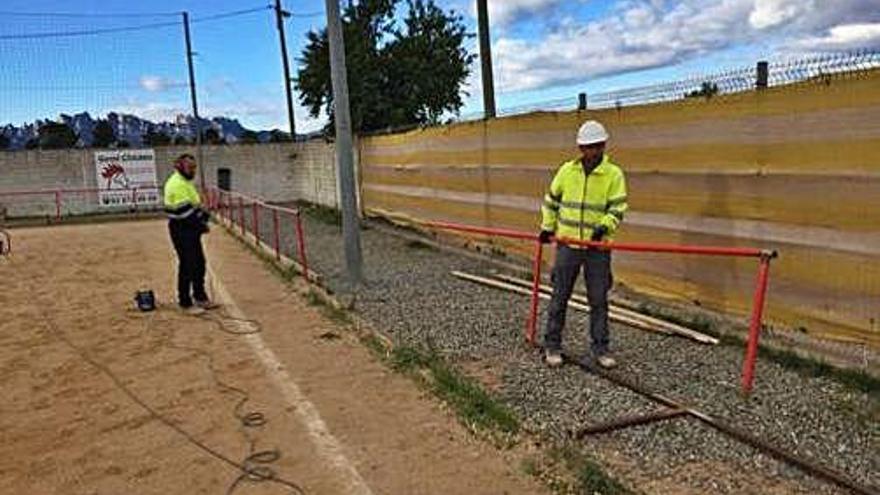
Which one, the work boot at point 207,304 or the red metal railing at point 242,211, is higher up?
the red metal railing at point 242,211

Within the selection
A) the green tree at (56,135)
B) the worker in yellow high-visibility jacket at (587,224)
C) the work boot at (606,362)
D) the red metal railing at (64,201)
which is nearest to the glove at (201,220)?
the worker in yellow high-visibility jacket at (587,224)

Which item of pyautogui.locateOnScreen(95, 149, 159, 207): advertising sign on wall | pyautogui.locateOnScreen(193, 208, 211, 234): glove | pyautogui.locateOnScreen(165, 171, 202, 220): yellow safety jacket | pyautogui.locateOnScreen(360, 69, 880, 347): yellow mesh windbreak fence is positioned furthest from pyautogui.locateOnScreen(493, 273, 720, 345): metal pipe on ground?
pyautogui.locateOnScreen(95, 149, 159, 207): advertising sign on wall

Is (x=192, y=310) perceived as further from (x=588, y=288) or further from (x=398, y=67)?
(x=398, y=67)

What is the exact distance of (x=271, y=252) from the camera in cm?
1498

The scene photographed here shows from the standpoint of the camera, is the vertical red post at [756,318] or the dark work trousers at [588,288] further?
Answer: the dark work trousers at [588,288]

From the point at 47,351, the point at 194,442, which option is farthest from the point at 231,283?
the point at 194,442

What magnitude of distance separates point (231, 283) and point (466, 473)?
8081mm

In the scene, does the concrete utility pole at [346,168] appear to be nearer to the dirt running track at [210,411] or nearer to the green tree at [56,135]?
the dirt running track at [210,411]

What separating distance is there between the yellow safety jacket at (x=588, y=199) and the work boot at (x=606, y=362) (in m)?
0.90

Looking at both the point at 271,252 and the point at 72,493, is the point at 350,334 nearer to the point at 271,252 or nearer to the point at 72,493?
the point at 72,493

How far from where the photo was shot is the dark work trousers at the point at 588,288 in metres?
6.41

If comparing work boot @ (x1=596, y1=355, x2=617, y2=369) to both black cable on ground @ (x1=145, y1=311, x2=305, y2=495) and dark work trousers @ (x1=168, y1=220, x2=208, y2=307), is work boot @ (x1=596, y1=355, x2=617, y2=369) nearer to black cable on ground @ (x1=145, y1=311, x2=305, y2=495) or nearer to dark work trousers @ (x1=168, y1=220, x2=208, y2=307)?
black cable on ground @ (x1=145, y1=311, x2=305, y2=495)

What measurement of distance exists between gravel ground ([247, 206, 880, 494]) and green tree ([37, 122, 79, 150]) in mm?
25309

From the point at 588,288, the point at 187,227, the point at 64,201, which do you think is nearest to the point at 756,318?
the point at 588,288
